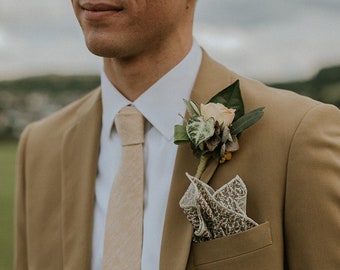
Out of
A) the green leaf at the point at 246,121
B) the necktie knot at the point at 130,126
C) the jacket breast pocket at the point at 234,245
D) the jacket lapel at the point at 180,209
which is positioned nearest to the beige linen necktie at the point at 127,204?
the necktie knot at the point at 130,126

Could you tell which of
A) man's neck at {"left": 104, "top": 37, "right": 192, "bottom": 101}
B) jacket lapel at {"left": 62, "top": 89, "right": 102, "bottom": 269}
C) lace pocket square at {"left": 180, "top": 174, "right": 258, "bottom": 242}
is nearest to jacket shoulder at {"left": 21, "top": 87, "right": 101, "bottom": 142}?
jacket lapel at {"left": 62, "top": 89, "right": 102, "bottom": 269}

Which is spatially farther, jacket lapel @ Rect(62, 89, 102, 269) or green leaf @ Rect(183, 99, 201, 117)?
jacket lapel @ Rect(62, 89, 102, 269)

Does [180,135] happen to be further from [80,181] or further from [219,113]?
[80,181]

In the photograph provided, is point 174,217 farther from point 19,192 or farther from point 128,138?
point 19,192

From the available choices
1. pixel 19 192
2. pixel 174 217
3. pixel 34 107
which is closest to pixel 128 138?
pixel 174 217

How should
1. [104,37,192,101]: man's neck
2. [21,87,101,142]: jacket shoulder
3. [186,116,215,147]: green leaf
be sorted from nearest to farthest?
[186,116,215,147]: green leaf, [104,37,192,101]: man's neck, [21,87,101,142]: jacket shoulder

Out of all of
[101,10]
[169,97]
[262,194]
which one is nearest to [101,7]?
[101,10]

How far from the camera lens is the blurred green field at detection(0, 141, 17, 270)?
33.1ft

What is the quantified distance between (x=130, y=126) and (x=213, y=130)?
0.31m

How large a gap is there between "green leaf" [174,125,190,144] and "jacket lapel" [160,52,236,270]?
0.07 meters

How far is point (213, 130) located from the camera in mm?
2434

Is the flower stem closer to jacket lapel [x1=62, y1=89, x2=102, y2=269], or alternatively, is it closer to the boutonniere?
the boutonniere

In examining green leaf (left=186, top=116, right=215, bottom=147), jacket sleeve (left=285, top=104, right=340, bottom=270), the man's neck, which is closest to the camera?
jacket sleeve (left=285, top=104, right=340, bottom=270)

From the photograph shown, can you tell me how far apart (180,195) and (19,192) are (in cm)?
75
